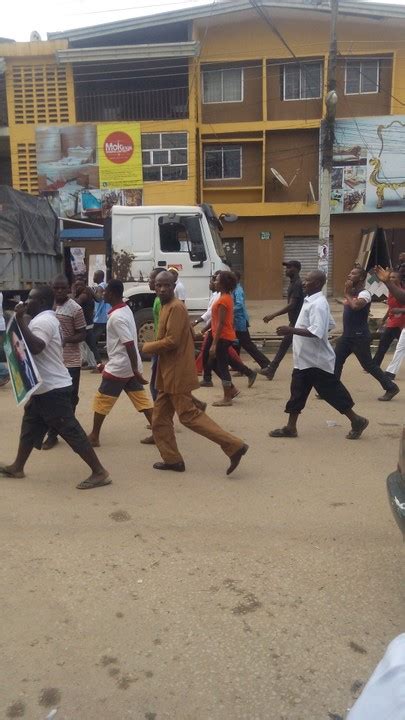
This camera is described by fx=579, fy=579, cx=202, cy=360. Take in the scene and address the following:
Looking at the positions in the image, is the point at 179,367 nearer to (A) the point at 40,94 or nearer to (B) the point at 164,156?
A: (B) the point at 164,156

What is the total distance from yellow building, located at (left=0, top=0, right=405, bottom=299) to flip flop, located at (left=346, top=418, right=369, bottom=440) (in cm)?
1506

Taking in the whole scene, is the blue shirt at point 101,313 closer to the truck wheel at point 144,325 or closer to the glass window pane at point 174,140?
the truck wheel at point 144,325

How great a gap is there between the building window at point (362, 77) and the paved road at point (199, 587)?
1882 cm

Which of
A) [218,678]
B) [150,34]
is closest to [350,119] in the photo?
[150,34]

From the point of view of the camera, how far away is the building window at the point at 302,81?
20.1 metres

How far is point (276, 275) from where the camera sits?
21219 mm

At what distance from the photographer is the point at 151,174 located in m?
19.5

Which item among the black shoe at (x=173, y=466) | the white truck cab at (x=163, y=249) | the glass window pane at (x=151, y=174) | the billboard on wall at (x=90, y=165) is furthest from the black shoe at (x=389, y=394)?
the glass window pane at (x=151, y=174)

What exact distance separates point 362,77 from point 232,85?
4527 mm

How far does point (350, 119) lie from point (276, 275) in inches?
231

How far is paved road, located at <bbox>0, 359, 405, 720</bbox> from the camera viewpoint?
2.21 meters

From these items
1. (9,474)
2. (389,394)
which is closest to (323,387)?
(389,394)

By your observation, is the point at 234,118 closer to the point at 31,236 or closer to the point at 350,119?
the point at 350,119

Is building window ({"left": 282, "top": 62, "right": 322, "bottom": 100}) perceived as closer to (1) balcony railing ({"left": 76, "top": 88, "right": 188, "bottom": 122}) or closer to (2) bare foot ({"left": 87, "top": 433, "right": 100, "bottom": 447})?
(1) balcony railing ({"left": 76, "top": 88, "right": 188, "bottom": 122})
